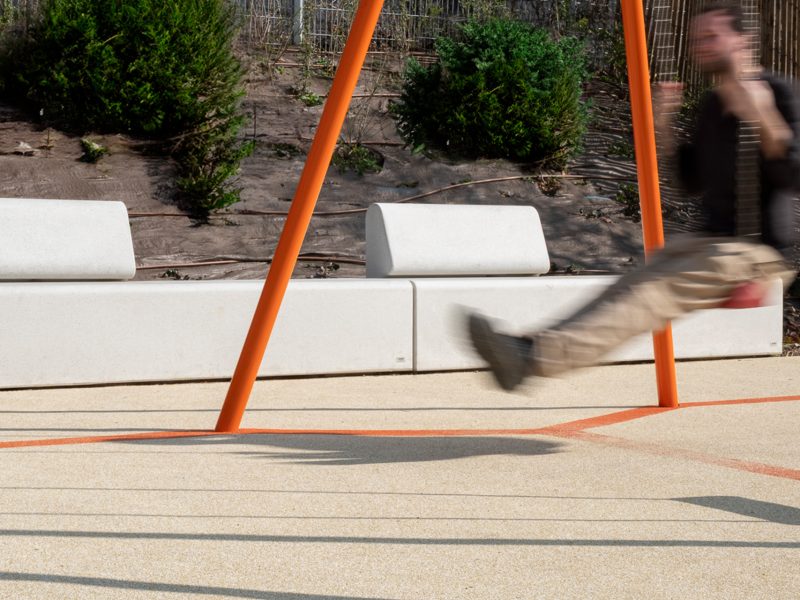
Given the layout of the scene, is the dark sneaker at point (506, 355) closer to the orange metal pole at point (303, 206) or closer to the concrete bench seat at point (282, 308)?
the orange metal pole at point (303, 206)

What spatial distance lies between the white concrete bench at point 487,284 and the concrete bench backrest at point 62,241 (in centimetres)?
187

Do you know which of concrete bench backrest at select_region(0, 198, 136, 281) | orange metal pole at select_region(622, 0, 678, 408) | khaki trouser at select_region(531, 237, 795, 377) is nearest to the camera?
khaki trouser at select_region(531, 237, 795, 377)

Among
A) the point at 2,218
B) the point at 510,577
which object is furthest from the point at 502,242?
the point at 510,577

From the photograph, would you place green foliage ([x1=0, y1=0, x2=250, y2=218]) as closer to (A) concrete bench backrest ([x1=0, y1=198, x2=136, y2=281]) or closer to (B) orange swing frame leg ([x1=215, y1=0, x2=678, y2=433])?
(A) concrete bench backrest ([x1=0, y1=198, x2=136, y2=281])

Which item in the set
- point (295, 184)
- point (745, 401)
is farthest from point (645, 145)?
point (295, 184)

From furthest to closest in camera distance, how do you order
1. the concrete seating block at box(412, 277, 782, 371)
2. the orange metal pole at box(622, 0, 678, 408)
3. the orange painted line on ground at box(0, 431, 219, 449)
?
the concrete seating block at box(412, 277, 782, 371), the orange metal pole at box(622, 0, 678, 408), the orange painted line on ground at box(0, 431, 219, 449)

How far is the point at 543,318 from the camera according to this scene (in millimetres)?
A: 7867

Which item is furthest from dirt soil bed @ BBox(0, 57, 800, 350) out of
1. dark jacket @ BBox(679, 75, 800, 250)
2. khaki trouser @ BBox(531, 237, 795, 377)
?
khaki trouser @ BBox(531, 237, 795, 377)

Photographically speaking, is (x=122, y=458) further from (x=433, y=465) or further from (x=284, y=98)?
(x=284, y=98)

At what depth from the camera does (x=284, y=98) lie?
532 inches

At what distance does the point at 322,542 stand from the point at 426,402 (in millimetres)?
3028

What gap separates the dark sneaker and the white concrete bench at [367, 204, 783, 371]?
4376mm

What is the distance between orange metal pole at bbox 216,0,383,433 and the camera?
194 inches

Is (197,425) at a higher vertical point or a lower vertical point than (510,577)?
lower
